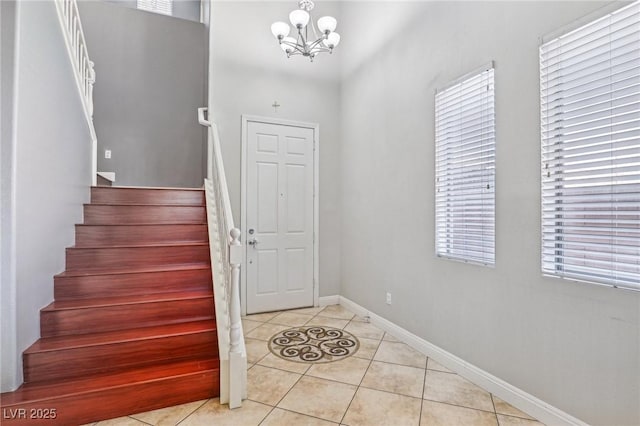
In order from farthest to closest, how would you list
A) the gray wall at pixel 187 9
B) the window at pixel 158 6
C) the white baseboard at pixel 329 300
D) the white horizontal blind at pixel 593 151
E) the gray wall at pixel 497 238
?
1. the gray wall at pixel 187 9
2. the window at pixel 158 6
3. the white baseboard at pixel 329 300
4. the gray wall at pixel 497 238
5. the white horizontal blind at pixel 593 151

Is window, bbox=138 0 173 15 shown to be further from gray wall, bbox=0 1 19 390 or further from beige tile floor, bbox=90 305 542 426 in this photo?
beige tile floor, bbox=90 305 542 426

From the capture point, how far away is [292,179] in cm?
425

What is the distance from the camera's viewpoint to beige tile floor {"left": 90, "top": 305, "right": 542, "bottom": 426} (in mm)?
1959

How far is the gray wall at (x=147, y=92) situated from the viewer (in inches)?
185

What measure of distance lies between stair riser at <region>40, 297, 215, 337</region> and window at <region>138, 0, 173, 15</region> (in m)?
5.18

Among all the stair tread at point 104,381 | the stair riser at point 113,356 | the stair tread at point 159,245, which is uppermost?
the stair tread at point 159,245

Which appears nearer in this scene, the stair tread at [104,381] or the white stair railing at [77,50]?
the stair tread at [104,381]

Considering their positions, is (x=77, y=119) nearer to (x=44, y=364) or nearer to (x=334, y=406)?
(x=44, y=364)

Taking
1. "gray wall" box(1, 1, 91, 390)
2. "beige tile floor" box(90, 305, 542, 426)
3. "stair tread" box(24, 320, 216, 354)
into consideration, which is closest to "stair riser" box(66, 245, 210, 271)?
"gray wall" box(1, 1, 91, 390)

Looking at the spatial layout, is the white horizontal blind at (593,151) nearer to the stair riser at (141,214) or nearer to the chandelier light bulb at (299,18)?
the chandelier light bulb at (299,18)

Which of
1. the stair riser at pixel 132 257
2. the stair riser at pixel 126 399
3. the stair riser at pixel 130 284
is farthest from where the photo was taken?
the stair riser at pixel 132 257

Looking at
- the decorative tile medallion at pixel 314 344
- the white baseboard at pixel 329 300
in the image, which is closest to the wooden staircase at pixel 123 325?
the decorative tile medallion at pixel 314 344

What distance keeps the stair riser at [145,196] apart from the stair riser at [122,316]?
1303 millimetres

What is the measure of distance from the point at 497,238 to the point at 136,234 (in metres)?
3.06
